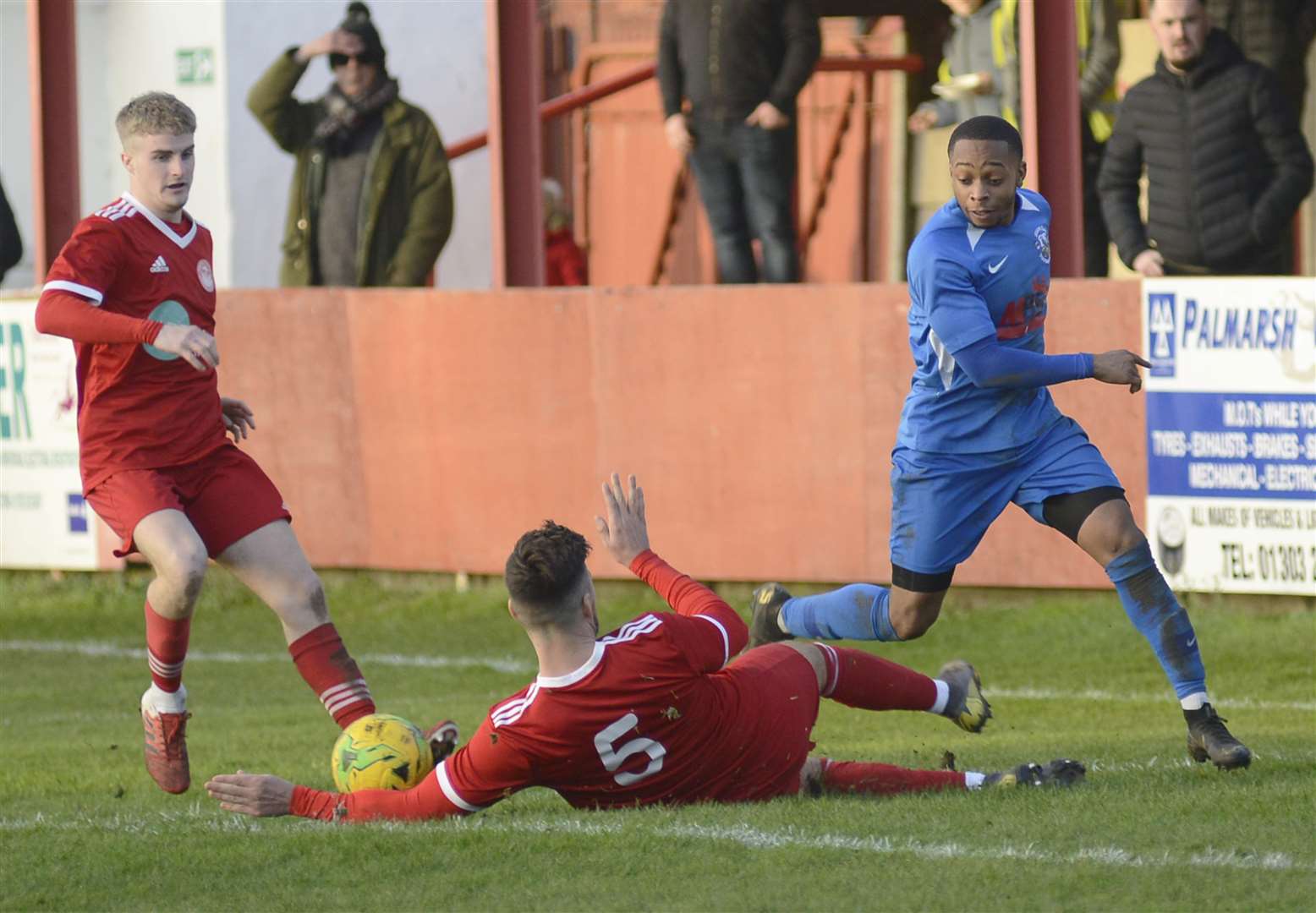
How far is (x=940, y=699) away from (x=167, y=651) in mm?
2510

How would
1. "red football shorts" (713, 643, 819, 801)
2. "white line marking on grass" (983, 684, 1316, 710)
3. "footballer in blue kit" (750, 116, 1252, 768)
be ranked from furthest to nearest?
"white line marking on grass" (983, 684, 1316, 710) < "footballer in blue kit" (750, 116, 1252, 768) < "red football shorts" (713, 643, 819, 801)

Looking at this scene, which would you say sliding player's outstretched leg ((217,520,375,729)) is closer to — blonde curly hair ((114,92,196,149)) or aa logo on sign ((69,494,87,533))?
blonde curly hair ((114,92,196,149))

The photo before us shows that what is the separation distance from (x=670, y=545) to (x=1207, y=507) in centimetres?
294

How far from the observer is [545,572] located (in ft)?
18.8

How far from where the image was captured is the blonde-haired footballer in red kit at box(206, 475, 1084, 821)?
5.91 meters

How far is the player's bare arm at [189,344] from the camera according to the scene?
676 centimetres

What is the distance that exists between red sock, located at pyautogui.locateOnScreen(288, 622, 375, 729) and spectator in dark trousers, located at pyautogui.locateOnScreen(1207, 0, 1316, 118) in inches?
307

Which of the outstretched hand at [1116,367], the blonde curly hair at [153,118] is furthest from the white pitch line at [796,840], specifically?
the blonde curly hair at [153,118]

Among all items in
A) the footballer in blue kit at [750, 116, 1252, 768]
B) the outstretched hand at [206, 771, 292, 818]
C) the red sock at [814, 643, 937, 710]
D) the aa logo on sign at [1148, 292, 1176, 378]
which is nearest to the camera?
the outstretched hand at [206, 771, 292, 818]

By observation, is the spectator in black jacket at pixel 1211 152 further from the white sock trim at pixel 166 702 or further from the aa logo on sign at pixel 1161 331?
the white sock trim at pixel 166 702

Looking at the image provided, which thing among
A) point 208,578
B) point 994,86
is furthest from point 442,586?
point 994,86

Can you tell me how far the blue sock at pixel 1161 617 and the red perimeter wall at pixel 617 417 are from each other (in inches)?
153

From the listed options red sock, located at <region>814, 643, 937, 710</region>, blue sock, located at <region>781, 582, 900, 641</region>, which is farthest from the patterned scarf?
red sock, located at <region>814, 643, 937, 710</region>

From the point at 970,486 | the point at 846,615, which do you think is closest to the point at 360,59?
the point at 846,615
